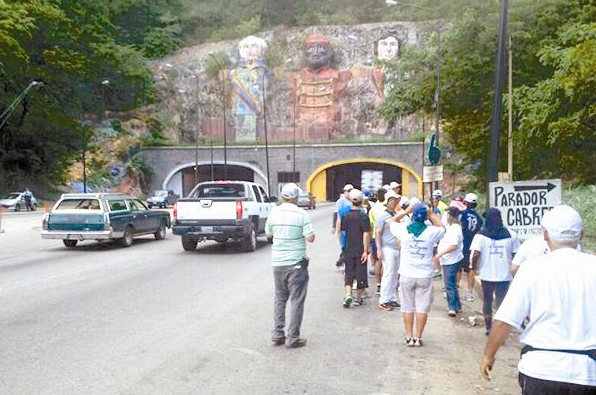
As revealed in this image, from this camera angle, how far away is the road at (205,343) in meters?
5.87

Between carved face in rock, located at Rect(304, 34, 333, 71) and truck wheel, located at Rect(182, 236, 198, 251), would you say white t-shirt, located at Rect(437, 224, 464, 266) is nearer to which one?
truck wheel, located at Rect(182, 236, 198, 251)

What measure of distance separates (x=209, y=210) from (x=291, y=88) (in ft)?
202

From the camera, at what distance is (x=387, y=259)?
9883 mm

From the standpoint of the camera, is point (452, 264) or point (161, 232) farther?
point (161, 232)

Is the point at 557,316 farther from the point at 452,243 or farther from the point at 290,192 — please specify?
the point at 452,243

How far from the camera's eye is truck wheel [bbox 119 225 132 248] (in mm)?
18719

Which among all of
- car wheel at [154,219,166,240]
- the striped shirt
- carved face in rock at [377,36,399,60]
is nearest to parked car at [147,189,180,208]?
carved face in rock at [377,36,399,60]

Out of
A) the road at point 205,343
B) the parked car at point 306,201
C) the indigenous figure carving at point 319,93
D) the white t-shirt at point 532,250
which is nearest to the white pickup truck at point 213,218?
the road at point 205,343

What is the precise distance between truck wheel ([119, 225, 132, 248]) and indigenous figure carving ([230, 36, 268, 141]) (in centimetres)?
5802

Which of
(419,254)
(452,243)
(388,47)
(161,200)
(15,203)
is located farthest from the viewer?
(388,47)

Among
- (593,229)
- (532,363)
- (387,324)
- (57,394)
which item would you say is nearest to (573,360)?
(532,363)

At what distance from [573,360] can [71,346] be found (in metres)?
5.52

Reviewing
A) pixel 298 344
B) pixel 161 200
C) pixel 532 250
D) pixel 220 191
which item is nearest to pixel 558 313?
pixel 532 250

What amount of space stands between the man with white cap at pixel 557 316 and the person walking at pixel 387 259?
6.21 m
